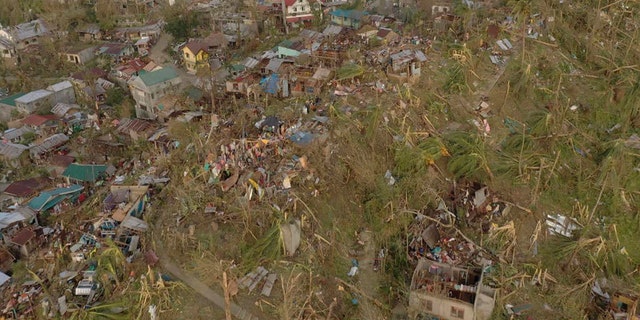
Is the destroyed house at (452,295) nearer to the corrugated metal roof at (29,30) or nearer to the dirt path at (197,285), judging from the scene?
the dirt path at (197,285)

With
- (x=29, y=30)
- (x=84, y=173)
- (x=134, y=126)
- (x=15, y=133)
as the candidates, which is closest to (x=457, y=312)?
(x=84, y=173)

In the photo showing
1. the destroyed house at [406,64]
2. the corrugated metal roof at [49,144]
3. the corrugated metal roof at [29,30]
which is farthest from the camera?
the corrugated metal roof at [29,30]

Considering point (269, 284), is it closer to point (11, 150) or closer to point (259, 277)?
point (259, 277)

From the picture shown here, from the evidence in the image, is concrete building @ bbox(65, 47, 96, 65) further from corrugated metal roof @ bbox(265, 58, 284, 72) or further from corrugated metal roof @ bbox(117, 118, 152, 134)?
corrugated metal roof @ bbox(265, 58, 284, 72)

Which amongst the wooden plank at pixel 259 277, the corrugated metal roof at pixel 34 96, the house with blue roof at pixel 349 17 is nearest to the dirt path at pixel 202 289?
the wooden plank at pixel 259 277

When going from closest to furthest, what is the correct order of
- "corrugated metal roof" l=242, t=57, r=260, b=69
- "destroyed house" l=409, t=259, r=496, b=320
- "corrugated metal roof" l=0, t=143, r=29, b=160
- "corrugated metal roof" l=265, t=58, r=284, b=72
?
"destroyed house" l=409, t=259, r=496, b=320 → "corrugated metal roof" l=0, t=143, r=29, b=160 → "corrugated metal roof" l=265, t=58, r=284, b=72 → "corrugated metal roof" l=242, t=57, r=260, b=69

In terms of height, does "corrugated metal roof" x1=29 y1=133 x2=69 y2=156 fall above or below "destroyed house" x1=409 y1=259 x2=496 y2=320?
below

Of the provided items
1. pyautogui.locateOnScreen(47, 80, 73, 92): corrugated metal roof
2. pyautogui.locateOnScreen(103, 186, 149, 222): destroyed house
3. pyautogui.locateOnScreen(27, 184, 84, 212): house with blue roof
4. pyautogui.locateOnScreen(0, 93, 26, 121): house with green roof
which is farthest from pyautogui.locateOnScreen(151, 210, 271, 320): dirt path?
pyautogui.locateOnScreen(0, 93, 26, 121): house with green roof
